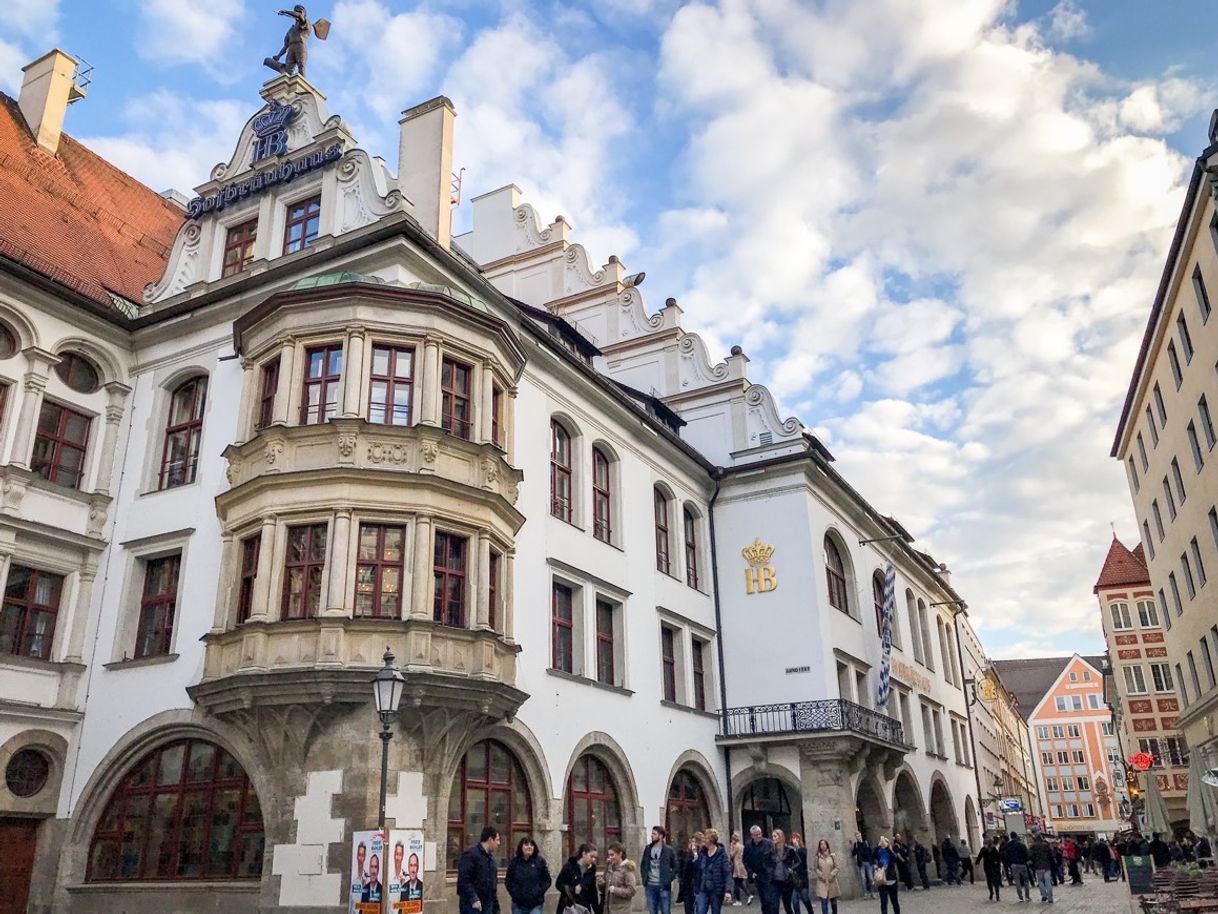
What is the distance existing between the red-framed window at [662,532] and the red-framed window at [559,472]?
4.21 metres

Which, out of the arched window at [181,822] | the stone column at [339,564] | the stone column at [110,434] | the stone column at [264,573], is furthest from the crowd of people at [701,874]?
the stone column at [110,434]

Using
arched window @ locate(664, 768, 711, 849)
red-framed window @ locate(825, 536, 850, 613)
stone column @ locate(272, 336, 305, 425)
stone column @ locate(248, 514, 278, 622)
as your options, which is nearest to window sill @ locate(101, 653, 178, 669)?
stone column @ locate(248, 514, 278, 622)

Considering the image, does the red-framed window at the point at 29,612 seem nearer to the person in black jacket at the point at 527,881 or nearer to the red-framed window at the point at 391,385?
the red-framed window at the point at 391,385

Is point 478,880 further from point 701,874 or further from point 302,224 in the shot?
point 302,224

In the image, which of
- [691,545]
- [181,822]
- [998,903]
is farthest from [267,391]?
[998,903]

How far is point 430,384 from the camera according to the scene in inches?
765

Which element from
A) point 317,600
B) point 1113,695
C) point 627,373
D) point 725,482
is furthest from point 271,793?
point 1113,695

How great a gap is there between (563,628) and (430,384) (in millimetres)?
6723

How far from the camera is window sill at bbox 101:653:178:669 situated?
758 inches

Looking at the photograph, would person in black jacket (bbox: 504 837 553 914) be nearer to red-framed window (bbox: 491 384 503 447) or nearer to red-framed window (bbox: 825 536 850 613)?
red-framed window (bbox: 491 384 503 447)

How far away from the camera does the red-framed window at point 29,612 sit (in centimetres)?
1916

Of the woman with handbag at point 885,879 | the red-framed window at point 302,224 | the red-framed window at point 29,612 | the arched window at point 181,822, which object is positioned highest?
the red-framed window at point 302,224

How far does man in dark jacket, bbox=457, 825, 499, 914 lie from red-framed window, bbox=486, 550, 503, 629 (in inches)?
273

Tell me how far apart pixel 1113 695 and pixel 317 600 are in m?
66.6
